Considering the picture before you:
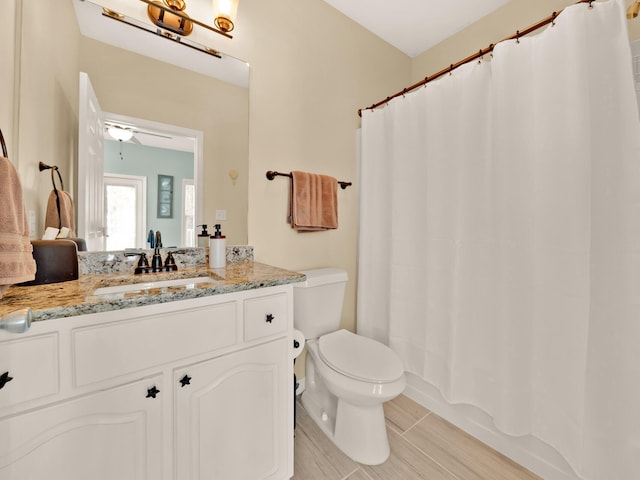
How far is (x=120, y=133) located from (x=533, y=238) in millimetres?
1853

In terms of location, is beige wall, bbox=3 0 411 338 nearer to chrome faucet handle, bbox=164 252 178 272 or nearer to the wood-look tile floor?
chrome faucet handle, bbox=164 252 178 272

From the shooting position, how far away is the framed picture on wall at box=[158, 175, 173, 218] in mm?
1292

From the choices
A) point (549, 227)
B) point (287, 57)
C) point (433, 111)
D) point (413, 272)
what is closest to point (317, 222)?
point (413, 272)

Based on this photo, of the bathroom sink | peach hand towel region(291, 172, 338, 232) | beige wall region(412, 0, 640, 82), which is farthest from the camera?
peach hand towel region(291, 172, 338, 232)

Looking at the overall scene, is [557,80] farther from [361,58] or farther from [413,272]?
[361,58]

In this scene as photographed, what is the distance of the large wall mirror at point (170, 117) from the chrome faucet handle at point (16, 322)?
0.79 m

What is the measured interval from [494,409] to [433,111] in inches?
61.5

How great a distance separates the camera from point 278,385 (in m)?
1.08

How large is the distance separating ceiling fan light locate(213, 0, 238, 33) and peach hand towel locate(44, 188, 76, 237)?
104cm

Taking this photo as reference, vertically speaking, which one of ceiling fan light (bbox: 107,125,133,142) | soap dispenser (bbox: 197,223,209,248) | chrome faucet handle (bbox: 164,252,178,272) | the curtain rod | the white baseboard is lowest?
the white baseboard

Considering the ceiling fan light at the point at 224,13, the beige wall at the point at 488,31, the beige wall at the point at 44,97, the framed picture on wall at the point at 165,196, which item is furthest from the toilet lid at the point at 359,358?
the beige wall at the point at 488,31

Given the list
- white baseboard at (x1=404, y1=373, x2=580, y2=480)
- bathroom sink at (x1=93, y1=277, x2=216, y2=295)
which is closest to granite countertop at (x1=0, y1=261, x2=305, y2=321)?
bathroom sink at (x1=93, y1=277, x2=216, y2=295)

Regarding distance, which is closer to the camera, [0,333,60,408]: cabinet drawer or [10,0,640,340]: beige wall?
[0,333,60,408]: cabinet drawer

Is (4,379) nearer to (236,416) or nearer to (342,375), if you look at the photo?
(236,416)
